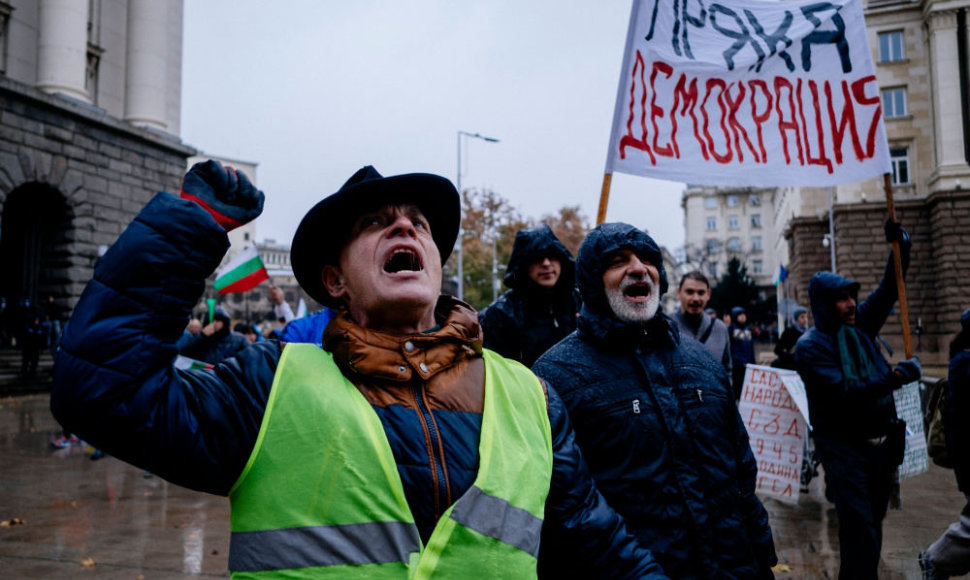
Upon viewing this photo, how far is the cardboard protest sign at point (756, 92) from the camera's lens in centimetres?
441

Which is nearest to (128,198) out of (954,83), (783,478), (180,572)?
(180,572)

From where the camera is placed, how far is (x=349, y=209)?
191 centimetres

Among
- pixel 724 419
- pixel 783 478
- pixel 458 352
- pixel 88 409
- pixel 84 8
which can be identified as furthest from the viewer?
pixel 84 8

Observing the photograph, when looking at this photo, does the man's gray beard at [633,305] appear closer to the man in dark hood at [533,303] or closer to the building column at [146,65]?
the man in dark hood at [533,303]

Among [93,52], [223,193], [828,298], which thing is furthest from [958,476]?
[93,52]

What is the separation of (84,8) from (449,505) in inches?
864

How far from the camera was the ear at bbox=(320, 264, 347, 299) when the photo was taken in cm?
196

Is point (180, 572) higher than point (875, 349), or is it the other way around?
point (875, 349)

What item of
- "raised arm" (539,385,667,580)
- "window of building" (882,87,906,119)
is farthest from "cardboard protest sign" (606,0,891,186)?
"window of building" (882,87,906,119)

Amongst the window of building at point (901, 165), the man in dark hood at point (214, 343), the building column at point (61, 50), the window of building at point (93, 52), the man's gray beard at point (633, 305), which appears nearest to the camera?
the man's gray beard at point (633, 305)

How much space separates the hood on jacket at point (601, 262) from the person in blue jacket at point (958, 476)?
8.37ft

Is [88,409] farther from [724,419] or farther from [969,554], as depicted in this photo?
[969,554]

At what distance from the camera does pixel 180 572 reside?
4.74 m

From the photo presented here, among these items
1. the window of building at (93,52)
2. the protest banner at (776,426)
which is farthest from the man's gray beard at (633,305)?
the window of building at (93,52)
